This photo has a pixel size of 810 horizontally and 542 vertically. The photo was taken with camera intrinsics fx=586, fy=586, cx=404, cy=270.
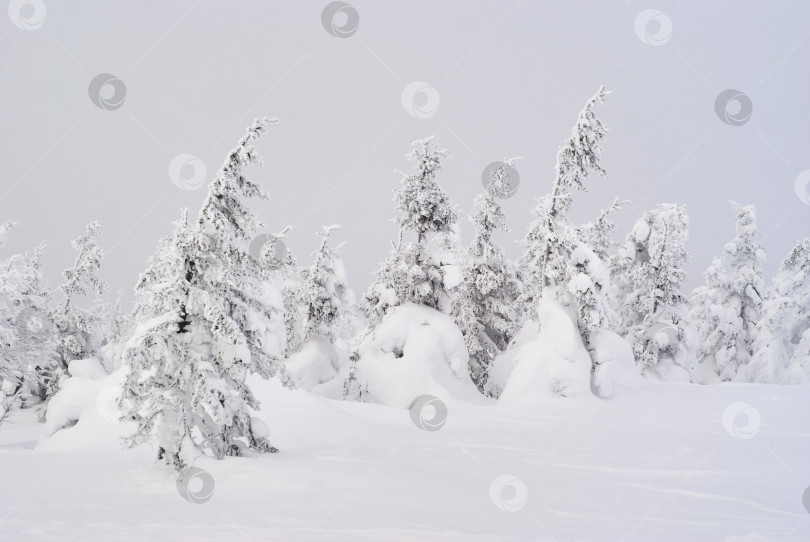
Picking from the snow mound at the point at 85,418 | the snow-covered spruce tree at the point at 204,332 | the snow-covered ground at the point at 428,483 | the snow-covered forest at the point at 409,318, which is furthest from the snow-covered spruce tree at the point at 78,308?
the snow-covered spruce tree at the point at 204,332

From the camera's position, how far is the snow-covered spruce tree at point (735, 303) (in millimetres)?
38000

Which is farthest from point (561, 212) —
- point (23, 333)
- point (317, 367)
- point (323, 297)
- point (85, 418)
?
point (23, 333)

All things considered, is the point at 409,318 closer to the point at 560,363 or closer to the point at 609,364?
the point at 560,363

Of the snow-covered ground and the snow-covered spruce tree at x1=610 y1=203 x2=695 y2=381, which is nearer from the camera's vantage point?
the snow-covered ground

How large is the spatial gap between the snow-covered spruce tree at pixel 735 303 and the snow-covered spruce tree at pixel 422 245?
21.5 m

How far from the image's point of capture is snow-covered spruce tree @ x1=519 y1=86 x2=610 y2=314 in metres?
26.1

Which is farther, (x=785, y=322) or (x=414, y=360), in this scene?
(x=785, y=322)

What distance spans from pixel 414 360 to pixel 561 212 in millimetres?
9554

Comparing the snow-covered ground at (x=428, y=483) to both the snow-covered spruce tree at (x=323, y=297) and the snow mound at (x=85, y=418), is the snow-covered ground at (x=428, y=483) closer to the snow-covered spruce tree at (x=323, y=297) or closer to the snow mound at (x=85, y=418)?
the snow mound at (x=85, y=418)

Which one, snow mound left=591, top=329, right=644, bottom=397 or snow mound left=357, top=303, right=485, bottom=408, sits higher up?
snow mound left=591, top=329, right=644, bottom=397

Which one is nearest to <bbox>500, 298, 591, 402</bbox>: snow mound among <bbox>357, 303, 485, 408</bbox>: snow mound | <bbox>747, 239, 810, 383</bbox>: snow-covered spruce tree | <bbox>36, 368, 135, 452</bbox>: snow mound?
<bbox>357, 303, 485, 408</bbox>: snow mound

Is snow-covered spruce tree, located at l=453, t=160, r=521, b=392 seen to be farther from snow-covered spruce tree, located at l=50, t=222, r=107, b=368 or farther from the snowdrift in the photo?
snow-covered spruce tree, located at l=50, t=222, r=107, b=368

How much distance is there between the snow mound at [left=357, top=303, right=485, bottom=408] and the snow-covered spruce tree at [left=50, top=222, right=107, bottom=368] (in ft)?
63.7

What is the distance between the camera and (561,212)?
27.0 meters
